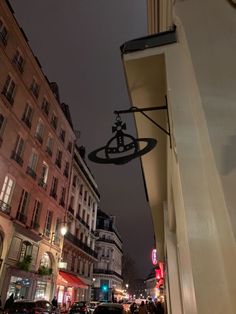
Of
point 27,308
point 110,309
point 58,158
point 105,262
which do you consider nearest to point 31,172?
point 58,158

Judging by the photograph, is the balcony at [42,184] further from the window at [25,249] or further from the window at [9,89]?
the window at [9,89]

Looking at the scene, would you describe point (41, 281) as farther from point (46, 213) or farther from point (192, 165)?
point (192, 165)

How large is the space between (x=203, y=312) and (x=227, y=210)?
2.23 ft

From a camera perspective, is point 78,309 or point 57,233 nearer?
point 78,309

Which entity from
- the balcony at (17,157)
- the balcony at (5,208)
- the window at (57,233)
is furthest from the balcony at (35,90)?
the window at (57,233)

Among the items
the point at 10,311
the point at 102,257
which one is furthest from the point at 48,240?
the point at 102,257

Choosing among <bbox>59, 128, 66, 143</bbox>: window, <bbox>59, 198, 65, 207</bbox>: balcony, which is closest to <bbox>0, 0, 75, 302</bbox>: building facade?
<bbox>59, 198, 65, 207</bbox>: balcony

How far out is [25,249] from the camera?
19672 millimetres

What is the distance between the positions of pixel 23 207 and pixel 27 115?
315 inches

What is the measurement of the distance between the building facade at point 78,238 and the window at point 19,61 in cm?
1440

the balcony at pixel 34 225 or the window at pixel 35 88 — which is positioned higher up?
the window at pixel 35 88

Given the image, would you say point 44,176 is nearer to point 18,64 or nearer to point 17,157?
point 17,157

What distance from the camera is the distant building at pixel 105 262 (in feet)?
188

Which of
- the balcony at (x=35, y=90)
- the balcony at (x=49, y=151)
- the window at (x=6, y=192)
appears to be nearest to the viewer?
the window at (x=6, y=192)
